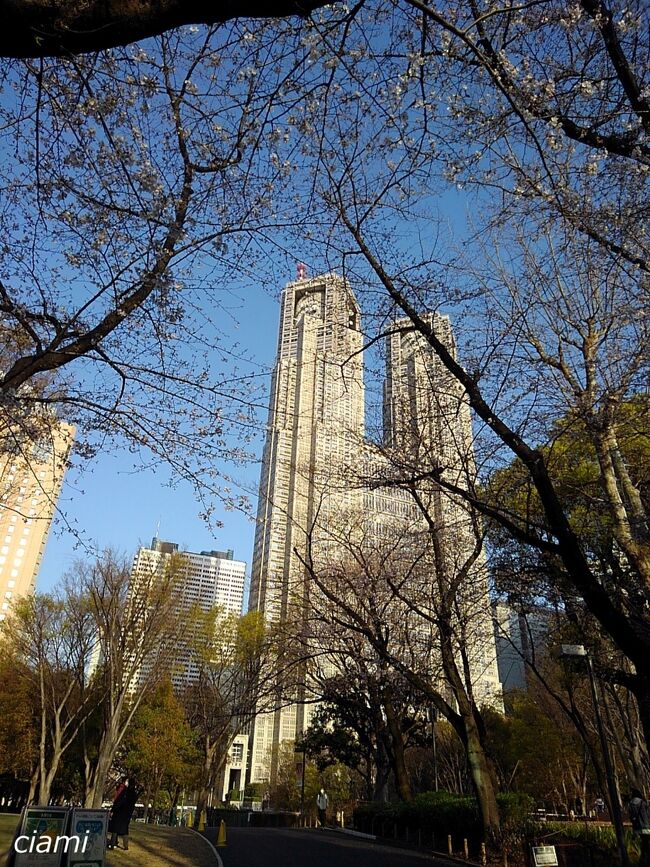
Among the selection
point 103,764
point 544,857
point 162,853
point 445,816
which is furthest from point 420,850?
point 103,764

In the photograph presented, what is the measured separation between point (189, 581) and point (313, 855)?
12.2 m

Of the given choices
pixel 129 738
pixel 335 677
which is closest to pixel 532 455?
pixel 335 677

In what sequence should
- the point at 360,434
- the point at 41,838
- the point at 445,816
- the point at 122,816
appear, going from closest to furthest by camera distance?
the point at 41,838, the point at 360,434, the point at 122,816, the point at 445,816

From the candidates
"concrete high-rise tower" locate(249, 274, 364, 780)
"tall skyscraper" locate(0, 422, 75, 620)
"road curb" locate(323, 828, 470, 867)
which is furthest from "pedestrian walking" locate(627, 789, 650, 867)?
"tall skyscraper" locate(0, 422, 75, 620)

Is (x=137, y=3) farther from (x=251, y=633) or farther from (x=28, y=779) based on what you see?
(x=28, y=779)

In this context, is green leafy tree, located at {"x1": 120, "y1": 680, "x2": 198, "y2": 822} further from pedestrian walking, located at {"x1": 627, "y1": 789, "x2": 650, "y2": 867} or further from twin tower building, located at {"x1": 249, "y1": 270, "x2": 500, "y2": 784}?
pedestrian walking, located at {"x1": 627, "y1": 789, "x2": 650, "y2": 867}

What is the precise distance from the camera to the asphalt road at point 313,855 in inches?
389

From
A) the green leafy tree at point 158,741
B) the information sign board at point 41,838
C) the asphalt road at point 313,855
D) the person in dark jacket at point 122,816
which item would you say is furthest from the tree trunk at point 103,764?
the information sign board at point 41,838

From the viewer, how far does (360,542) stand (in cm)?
1452

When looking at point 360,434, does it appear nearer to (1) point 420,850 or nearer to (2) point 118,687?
(1) point 420,850

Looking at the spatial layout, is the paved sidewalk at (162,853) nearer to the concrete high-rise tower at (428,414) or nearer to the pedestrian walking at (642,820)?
the concrete high-rise tower at (428,414)

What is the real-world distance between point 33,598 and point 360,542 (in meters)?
15.3

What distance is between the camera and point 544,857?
833 centimetres

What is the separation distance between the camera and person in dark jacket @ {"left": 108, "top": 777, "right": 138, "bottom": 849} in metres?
10.8
